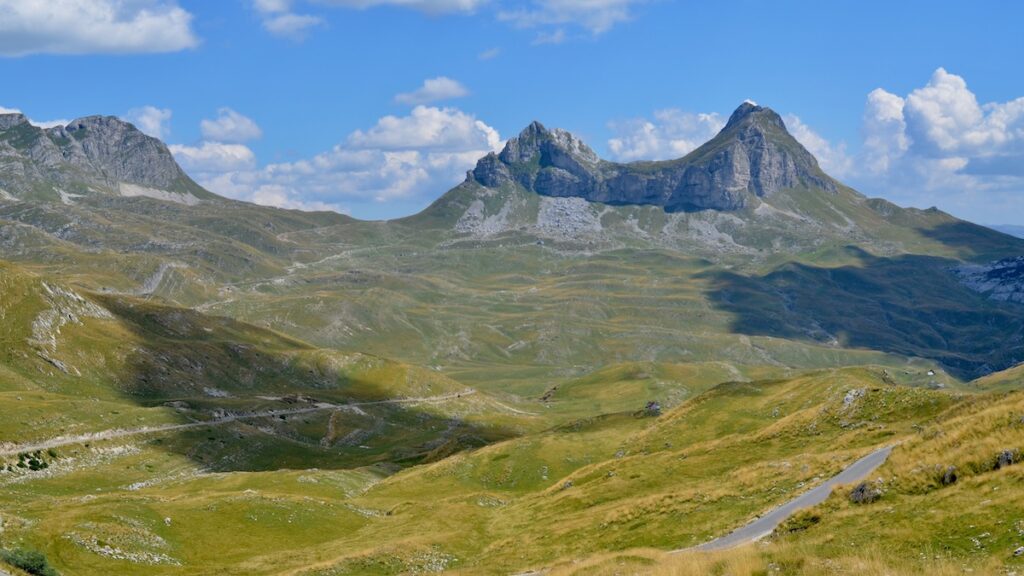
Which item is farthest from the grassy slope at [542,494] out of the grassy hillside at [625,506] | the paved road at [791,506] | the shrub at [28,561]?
the shrub at [28,561]

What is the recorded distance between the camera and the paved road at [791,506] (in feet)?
146

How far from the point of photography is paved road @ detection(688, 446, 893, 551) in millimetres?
44625

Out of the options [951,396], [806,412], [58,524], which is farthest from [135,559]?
[951,396]

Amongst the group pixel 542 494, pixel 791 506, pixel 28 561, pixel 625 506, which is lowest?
pixel 542 494

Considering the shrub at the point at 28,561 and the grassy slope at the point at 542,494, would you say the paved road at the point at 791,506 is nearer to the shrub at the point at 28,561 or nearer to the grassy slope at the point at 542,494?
the grassy slope at the point at 542,494

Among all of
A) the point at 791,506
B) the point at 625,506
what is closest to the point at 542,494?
the point at 625,506

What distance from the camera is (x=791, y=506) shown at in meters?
49.0

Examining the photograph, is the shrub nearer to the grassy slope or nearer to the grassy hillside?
the grassy slope

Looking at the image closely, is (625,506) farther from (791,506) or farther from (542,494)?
(542,494)

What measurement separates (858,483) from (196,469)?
124 metres

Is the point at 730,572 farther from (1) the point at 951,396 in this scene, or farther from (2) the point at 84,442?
(2) the point at 84,442

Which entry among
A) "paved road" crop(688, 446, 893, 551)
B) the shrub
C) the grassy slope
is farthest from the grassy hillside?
the shrub

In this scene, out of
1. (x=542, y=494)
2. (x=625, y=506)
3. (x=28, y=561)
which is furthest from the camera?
(x=542, y=494)

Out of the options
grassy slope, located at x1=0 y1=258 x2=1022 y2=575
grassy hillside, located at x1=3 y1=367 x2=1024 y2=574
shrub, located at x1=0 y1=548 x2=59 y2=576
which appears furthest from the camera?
shrub, located at x1=0 y1=548 x2=59 y2=576
